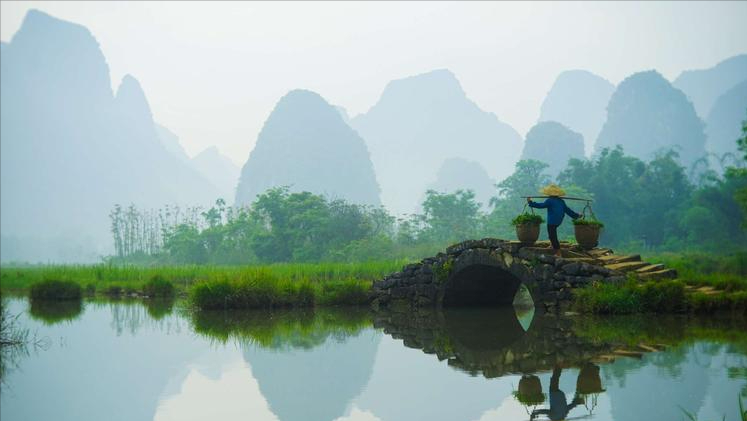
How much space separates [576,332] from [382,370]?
2.96 m

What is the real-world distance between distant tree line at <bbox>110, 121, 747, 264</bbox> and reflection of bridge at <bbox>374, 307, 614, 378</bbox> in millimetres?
16334

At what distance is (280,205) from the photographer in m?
34.8

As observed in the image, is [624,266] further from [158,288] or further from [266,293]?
[158,288]

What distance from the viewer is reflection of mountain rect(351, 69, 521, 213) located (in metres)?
122

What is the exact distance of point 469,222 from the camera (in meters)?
37.5

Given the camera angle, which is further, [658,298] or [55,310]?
[55,310]

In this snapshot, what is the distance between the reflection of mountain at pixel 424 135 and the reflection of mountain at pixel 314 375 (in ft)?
352

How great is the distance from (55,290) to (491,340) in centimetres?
1284

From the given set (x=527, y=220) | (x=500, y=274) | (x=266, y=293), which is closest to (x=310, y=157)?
(x=266, y=293)

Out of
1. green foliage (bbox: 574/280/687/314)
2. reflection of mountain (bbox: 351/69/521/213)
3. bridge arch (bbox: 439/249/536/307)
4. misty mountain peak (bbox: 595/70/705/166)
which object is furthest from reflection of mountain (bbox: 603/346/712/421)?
reflection of mountain (bbox: 351/69/521/213)

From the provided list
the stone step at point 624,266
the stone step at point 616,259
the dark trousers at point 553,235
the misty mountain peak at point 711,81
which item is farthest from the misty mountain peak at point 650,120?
the dark trousers at point 553,235

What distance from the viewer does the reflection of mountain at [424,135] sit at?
122 metres

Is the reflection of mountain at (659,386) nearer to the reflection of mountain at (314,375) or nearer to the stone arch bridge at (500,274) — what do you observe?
the reflection of mountain at (314,375)

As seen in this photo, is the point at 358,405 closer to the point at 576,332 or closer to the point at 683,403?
the point at 683,403
